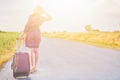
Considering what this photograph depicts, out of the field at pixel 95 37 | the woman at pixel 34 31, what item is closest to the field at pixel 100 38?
the field at pixel 95 37

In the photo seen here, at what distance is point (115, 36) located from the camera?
3.86m

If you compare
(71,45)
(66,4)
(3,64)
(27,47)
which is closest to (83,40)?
(71,45)

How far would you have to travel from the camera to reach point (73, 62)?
3.57 m

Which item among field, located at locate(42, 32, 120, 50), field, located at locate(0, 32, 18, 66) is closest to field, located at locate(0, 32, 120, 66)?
field, located at locate(42, 32, 120, 50)

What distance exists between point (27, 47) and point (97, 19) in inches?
38.1

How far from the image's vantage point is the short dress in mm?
3441

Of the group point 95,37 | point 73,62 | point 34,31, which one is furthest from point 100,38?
point 34,31

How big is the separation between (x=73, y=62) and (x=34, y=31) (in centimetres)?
58

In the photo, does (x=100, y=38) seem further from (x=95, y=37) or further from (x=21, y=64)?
(x=21, y=64)

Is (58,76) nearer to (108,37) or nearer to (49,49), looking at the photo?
→ (49,49)

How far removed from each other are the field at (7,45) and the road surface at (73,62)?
8cm

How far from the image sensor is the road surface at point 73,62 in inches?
135

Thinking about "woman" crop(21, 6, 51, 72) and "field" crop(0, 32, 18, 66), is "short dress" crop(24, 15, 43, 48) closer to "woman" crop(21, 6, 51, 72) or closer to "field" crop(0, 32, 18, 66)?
"woman" crop(21, 6, 51, 72)

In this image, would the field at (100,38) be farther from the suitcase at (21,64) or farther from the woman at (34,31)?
the suitcase at (21,64)
